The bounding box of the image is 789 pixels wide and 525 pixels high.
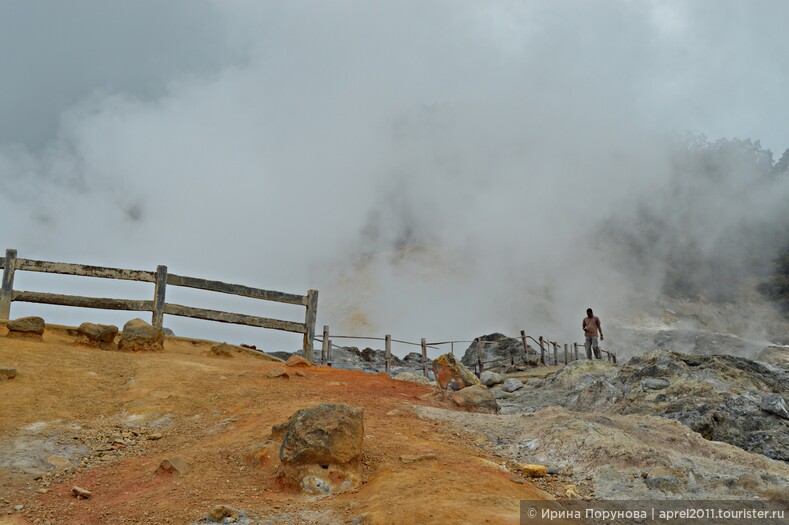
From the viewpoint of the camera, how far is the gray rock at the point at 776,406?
8727 mm

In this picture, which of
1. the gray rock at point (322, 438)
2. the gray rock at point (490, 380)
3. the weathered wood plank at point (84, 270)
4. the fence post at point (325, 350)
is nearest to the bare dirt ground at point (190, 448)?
the gray rock at point (322, 438)

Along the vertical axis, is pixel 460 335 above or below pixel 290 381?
above

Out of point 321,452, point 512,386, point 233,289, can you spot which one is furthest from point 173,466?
point 512,386

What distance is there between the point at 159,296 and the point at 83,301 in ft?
4.38

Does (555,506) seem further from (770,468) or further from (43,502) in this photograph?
(43,502)

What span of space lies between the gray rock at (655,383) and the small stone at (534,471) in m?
5.37

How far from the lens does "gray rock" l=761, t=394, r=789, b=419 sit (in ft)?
28.6

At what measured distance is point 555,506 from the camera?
4.67m

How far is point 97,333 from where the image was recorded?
35.3 ft

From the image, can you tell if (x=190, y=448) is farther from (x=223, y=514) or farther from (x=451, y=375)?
(x=451, y=375)

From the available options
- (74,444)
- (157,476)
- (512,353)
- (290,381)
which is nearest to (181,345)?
(290,381)

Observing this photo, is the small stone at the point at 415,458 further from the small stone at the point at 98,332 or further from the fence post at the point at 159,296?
the fence post at the point at 159,296

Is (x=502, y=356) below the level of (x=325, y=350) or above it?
above

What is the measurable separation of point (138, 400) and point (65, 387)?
0.97 m
